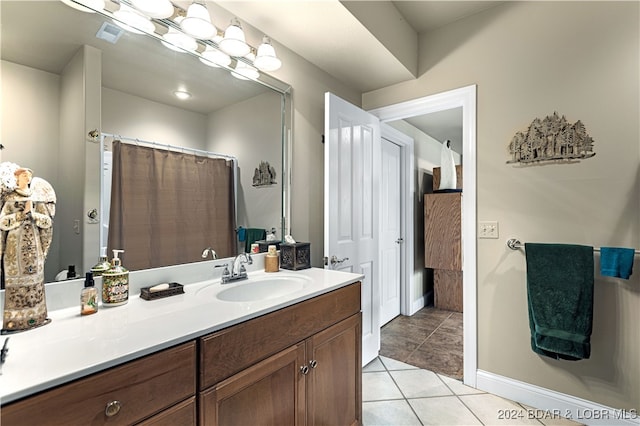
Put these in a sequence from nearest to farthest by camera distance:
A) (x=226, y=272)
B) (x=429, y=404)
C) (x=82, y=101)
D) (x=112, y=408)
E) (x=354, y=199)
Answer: (x=112, y=408), (x=82, y=101), (x=226, y=272), (x=429, y=404), (x=354, y=199)

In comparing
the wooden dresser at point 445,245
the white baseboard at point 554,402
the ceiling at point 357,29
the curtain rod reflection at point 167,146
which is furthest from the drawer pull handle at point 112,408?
the wooden dresser at point 445,245

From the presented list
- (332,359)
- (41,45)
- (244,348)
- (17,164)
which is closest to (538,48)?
(332,359)

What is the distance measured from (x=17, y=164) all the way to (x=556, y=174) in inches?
100

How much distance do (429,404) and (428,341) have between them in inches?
39.2

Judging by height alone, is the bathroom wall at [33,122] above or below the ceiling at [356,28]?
below

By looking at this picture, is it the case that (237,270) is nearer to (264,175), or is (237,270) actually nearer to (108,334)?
(264,175)

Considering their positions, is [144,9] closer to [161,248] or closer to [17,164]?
[17,164]

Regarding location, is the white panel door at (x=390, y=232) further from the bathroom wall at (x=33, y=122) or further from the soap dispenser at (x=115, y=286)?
the bathroom wall at (x=33, y=122)

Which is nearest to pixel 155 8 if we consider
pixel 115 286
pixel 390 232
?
pixel 115 286

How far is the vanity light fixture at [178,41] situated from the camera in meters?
1.40

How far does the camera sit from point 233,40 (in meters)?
1.56

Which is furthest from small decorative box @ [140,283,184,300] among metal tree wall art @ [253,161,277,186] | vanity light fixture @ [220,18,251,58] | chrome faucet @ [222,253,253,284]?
vanity light fixture @ [220,18,251,58]

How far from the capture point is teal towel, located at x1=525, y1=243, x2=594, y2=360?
1.67 meters

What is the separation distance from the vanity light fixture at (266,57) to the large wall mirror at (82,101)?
0.72 feet
